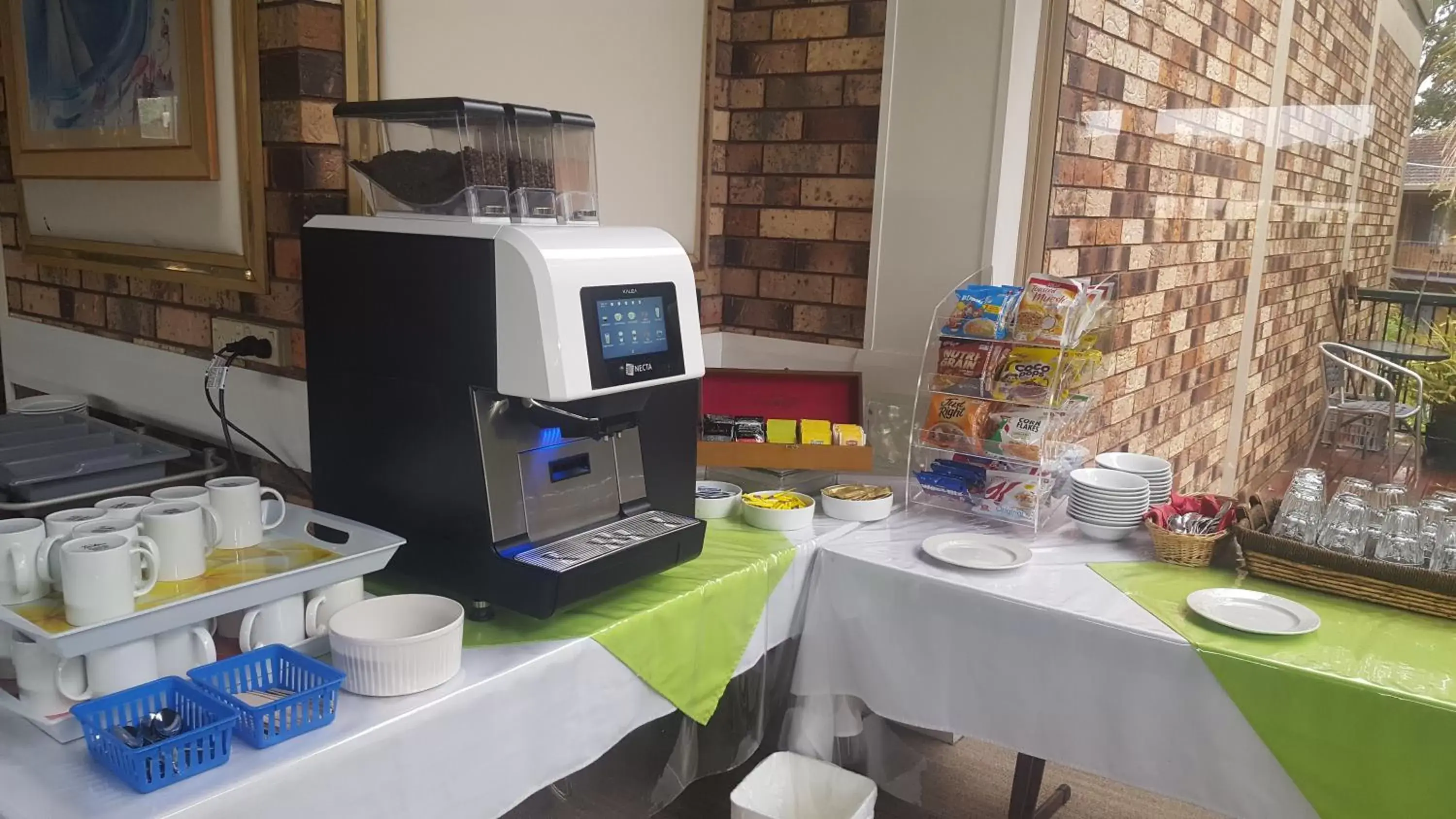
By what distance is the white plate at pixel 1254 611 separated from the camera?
146 centimetres

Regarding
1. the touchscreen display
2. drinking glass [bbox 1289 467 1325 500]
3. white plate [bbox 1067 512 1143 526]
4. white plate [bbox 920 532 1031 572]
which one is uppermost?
the touchscreen display

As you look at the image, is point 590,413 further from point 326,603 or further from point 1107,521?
point 1107,521

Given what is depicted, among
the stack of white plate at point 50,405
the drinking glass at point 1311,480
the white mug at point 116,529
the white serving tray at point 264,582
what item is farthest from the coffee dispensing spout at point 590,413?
the stack of white plate at point 50,405

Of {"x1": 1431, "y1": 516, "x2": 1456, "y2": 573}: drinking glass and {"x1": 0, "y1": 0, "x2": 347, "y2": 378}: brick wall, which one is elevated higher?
{"x1": 0, "y1": 0, "x2": 347, "y2": 378}: brick wall

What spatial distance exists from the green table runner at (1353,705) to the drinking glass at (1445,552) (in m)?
0.12

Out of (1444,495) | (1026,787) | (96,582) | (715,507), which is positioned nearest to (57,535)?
(96,582)

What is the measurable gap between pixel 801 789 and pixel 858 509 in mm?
513

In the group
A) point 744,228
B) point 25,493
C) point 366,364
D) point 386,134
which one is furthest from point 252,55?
point 744,228

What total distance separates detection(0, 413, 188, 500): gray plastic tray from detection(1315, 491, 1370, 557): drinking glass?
1.97m

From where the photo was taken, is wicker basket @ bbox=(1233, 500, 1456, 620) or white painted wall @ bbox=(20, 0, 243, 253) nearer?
wicker basket @ bbox=(1233, 500, 1456, 620)

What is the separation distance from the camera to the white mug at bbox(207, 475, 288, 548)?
1.30 m

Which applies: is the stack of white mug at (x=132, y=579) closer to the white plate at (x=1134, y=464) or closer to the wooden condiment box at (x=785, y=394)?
the wooden condiment box at (x=785, y=394)

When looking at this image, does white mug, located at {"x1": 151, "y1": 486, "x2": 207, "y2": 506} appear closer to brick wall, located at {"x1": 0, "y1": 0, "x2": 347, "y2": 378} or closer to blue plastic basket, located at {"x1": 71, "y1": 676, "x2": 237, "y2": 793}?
blue plastic basket, located at {"x1": 71, "y1": 676, "x2": 237, "y2": 793}

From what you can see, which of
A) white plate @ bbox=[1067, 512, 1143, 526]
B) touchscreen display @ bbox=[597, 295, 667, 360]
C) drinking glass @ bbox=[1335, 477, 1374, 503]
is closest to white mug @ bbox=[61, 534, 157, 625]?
touchscreen display @ bbox=[597, 295, 667, 360]
